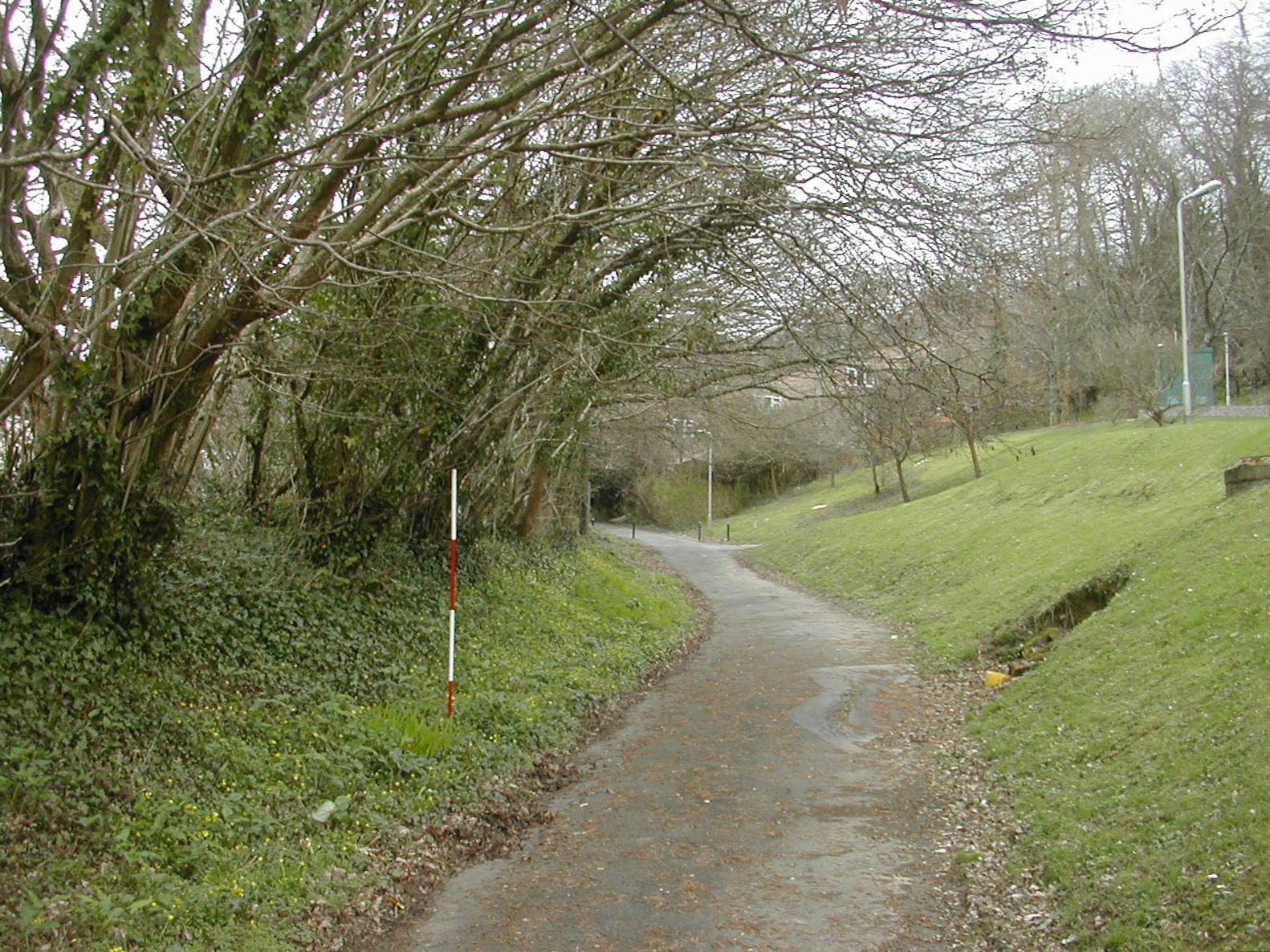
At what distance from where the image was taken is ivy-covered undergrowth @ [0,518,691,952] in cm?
567

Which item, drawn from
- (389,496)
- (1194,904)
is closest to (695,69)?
(389,496)

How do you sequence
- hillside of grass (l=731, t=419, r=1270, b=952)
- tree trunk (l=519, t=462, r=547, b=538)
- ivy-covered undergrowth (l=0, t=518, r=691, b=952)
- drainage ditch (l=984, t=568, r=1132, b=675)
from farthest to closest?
tree trunk (l=519, t=462, r=547, b=538)
drainage ditch (l=984, t=568, r=1132, b=675)
hillside of grass (l=731, t=419, r=1270, b=952)
ivy-covered undergrowth (l=0, t=518, r=691, b=952)

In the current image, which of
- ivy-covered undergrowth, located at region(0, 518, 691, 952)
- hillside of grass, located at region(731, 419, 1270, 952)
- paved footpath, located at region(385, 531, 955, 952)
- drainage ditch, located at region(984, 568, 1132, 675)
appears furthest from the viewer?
drainage ditch, located at region(984, 568, 1132, 675)

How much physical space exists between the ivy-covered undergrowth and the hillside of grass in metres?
4.32

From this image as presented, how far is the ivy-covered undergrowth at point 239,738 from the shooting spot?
567 centimetres

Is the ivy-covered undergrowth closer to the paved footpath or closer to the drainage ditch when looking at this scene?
the paved footpath

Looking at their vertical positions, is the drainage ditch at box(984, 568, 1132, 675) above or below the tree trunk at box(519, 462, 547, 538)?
below

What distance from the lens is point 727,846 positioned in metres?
7.44

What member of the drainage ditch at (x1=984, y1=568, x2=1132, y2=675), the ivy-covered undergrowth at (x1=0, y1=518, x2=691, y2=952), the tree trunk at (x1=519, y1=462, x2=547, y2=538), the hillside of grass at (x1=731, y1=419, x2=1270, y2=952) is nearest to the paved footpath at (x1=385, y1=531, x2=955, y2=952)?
the ivy-covered undergrowth at (x1=0, y1=518, x2=691, y2=952)

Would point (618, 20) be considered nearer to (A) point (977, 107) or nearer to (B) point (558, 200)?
(A) point (977, 107)

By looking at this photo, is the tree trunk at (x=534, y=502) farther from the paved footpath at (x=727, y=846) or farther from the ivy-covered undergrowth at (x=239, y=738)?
the paved footpath at (x=727, y=846)

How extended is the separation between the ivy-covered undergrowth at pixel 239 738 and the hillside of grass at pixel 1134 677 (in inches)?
170

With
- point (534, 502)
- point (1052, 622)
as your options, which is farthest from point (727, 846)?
point (534, 502)

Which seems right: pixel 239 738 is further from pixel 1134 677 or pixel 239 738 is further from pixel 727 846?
pixel 1134 677
